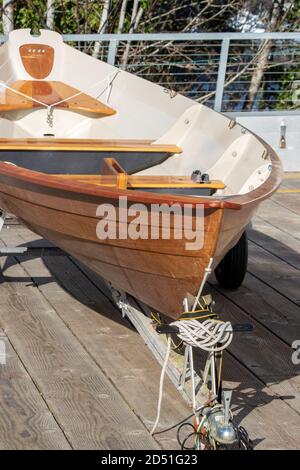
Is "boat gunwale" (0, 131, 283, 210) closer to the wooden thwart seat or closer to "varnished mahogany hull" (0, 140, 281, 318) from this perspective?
"varnished mahogany hull" (0, 140, 281, 318)

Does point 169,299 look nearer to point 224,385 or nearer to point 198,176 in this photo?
point 224,385

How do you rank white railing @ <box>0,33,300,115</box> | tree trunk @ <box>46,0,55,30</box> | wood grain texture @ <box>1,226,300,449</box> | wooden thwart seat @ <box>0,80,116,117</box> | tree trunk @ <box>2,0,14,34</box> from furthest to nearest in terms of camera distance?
white railing @ <box>0,33,300,115</box> → tree trunk @ <box>46,0,55,30</box> → tree trunk @ <box>2,0,14,34</box> → wooden thwart seat @ <box>0,80,116,117</box> → wood grain texture @ <box>1,226,300,449</box>

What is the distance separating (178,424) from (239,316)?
4.66 ft

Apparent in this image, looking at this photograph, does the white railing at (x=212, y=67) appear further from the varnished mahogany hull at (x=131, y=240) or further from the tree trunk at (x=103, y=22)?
the varnished mahogany hull at (x=131, y=240)

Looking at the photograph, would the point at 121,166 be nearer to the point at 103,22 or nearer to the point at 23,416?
the point at 23,416

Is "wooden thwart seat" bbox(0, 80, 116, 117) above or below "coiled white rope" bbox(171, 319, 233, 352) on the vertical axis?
above

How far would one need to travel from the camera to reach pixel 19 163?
19.3 feet

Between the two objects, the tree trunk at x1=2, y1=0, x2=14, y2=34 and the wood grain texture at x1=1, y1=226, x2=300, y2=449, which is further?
the tree trunk at x1=2, y1=0, x2=14, y2=34

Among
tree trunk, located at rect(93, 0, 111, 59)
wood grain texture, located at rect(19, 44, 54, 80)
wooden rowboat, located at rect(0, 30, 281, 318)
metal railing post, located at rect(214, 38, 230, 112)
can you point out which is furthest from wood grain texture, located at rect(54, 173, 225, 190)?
tree trunk, located at rect(93, 0, 111, 59)

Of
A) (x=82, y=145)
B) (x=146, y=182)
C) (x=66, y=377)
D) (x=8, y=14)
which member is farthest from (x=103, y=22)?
(x=66, y=377)

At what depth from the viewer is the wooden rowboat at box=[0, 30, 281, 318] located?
426cm

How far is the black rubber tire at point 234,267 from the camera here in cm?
588

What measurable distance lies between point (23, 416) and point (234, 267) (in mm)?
1990

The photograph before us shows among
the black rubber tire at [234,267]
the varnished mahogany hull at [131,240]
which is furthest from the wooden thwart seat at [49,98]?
the varnished mahogany hull at [131,240]
